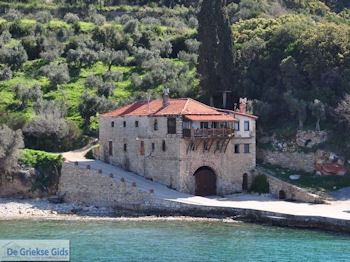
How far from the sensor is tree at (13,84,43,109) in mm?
69750

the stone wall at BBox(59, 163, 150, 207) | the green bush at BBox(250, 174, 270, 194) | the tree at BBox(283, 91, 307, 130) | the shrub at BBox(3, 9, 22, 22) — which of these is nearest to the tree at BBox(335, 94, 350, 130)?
the tree at BBox(283, 91, 307, 130)

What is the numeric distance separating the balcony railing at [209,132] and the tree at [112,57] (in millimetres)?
32846

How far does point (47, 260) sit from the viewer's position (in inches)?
1395

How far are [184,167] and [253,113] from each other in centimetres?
1324

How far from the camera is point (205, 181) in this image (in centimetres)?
5497

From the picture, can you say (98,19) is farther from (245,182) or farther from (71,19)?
(245,182)

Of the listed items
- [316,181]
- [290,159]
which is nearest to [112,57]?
[290,159]

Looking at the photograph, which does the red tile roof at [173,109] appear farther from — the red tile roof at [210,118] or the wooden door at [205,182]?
the wooden door at [205,182]

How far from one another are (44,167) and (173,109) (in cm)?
1320

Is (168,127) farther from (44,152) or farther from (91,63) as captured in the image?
(91,63)

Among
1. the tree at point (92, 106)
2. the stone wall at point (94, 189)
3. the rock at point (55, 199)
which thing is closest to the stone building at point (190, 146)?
the stone wall at point (94, 189)

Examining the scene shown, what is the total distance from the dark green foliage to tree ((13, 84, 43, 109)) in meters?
14.7

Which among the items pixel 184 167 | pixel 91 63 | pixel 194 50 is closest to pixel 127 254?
pixel 184 167

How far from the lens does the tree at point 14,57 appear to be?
80.2 metres
